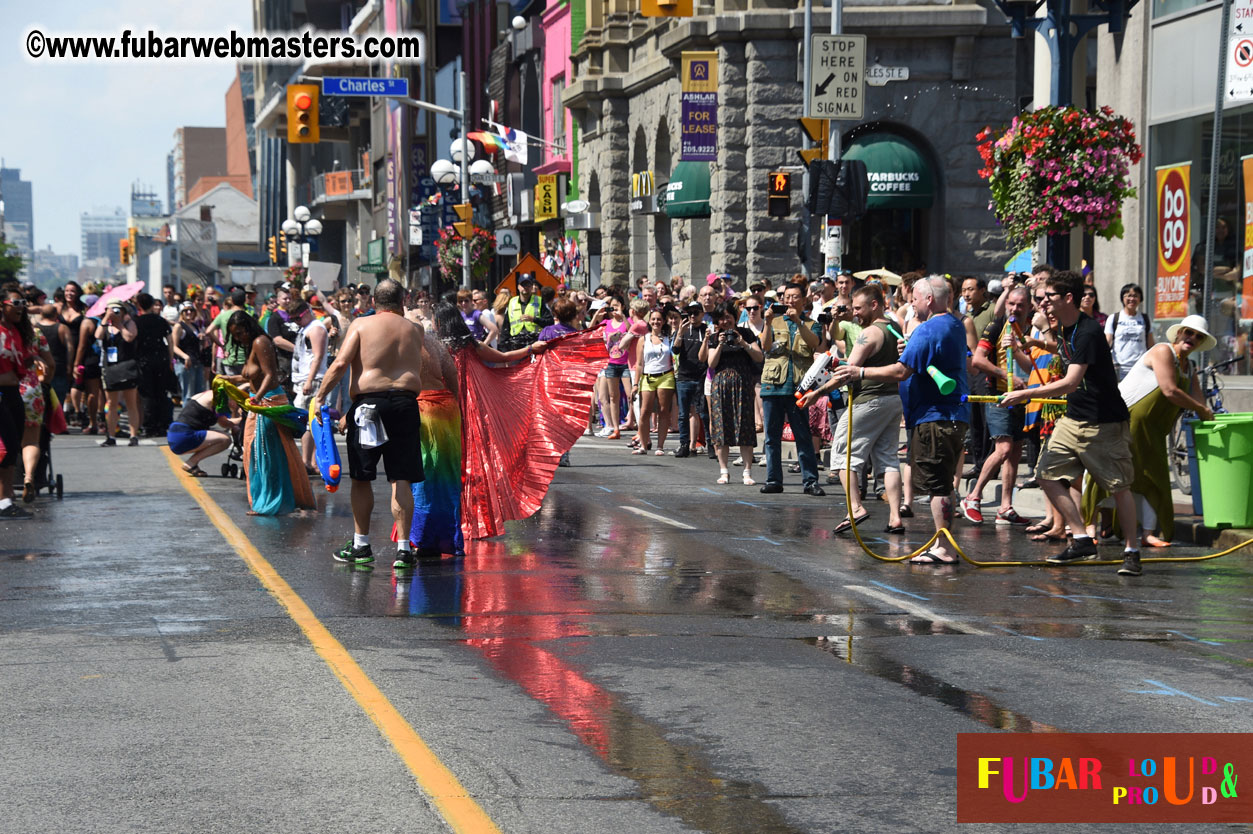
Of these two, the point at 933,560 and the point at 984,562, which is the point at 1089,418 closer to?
the point at 984,562

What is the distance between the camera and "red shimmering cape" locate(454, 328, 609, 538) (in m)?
12.4

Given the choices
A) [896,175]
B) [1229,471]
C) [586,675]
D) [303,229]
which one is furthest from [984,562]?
[303,229]

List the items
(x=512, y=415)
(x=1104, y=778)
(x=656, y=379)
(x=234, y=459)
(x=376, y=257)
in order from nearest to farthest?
(x=1104, y=778), (x=512, y=415), (x=234, y=459), (x=656, y=379), (x=376, y=257)

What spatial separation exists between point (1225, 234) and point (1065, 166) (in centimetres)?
346

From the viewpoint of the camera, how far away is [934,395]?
12.0 meters

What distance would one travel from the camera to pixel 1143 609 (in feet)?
32.5

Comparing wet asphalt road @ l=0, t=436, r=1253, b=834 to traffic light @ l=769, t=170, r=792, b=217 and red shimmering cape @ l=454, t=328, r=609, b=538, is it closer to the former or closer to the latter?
red shimmering cape @ l=454, t=328, r=609, b=538

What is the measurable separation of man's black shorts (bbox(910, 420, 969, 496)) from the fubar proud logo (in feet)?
17.1

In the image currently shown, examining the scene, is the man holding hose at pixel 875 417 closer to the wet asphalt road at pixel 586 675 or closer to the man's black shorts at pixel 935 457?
the wet asphalt road at pixel 586 675

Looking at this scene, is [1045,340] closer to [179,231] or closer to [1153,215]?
[1153,215]

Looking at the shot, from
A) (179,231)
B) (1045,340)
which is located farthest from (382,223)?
(1045,340)

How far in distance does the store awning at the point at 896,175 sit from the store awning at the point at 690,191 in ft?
9.49

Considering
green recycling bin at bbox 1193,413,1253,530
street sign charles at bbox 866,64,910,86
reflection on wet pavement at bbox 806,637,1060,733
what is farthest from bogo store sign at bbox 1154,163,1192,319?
reflection on wet pavement at bbox 806,637,1060,733

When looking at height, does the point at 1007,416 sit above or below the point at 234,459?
above
